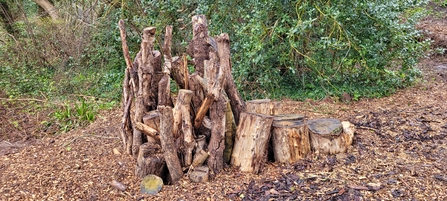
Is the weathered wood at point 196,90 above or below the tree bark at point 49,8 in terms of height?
below

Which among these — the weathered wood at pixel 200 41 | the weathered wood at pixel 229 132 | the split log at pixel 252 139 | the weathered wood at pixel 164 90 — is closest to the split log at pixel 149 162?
the weathered wood at pixel 164 90

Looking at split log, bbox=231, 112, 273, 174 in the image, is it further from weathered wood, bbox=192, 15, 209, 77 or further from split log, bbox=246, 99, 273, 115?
weathered wood, bbox=192, 15, 209, 77

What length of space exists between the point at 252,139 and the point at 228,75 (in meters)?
0.57

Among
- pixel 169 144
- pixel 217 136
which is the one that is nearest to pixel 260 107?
pixel 217 136

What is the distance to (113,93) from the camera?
6102 millimetres

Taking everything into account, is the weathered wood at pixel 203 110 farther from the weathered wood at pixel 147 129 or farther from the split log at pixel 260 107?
the split log at pixel 260 107

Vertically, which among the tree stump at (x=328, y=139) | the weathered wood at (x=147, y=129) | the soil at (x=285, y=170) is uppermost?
the weathered wood at (x=147, y=129)

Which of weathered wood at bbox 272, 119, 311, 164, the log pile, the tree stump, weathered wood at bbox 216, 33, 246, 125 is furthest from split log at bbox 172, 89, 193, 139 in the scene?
the tree stump

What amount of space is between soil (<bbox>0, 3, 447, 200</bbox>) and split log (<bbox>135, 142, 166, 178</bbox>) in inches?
4.0

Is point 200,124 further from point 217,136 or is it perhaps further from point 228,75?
point 228,75

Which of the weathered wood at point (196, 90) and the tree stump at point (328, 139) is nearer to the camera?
the weathered wood at point (196, 90)

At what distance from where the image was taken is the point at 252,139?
2926 millimetres

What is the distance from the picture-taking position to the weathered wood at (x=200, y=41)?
2947 millimetres

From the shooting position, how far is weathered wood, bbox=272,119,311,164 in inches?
119
